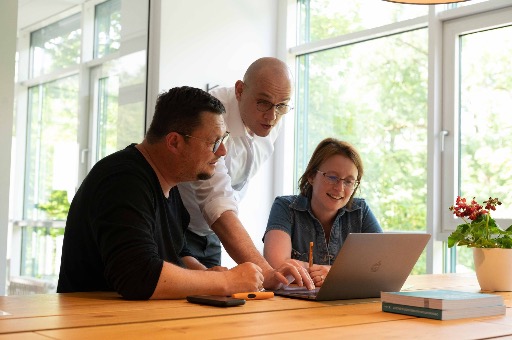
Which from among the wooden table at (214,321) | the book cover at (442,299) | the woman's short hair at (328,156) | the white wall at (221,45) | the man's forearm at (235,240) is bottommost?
the wooden table at (214,321)

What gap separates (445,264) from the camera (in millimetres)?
4406

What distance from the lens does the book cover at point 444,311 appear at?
1659mm

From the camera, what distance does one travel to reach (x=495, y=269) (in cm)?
242

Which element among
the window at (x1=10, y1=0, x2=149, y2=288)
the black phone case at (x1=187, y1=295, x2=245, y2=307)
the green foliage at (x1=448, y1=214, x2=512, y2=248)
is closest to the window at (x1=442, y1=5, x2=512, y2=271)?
the green foliage at (x1=448, y1=214, x2=512, y2=248)

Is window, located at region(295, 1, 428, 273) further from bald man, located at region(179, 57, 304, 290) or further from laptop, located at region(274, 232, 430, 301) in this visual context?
laptop, located at region(274, 232, 430, 301)

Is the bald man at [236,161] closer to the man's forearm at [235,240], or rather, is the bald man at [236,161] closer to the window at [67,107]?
the man's forearm at [235,240]

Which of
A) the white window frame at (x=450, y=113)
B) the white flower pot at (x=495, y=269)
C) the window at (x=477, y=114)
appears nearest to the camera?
the white flower pot at (x=495, y=269)

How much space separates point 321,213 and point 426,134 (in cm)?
178

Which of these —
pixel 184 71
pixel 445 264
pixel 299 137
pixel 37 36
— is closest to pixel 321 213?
pixel 445 264

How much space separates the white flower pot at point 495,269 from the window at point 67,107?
2989 mm

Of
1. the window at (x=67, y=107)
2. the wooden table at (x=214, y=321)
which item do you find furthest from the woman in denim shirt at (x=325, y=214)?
the window at (x=67, y=107)

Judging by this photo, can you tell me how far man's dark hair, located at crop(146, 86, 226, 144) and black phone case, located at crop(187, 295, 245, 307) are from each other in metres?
0.53

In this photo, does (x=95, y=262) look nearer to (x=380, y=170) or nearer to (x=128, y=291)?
(x=128, y=291)

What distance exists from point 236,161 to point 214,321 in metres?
1.46
